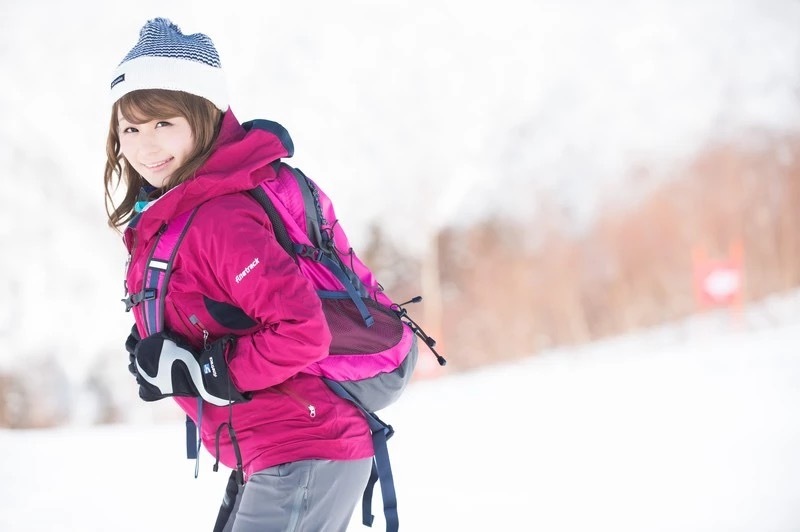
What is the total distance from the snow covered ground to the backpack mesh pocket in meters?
1.13

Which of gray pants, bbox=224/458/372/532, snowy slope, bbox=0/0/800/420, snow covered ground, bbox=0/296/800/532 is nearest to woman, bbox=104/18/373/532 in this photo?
gray pants, bbox=224/458/372/532

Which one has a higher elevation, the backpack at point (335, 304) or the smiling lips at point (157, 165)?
the smiling lips at point (157, 165)

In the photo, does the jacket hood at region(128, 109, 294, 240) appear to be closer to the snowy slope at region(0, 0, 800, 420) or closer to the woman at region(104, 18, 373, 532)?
the woman at region(104, 18, 373, 532)

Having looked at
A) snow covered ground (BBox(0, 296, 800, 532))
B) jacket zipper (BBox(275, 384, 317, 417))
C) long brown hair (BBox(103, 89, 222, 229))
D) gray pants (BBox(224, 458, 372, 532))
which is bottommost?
snow covered ground (BBox(0, 296, 800, 532))

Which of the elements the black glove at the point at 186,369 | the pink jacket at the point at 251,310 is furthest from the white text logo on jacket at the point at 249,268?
the black glove at the point at 186,369

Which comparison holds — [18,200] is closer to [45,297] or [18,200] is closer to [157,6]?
[45,297]

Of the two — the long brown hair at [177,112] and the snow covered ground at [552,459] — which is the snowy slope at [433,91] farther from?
the long brown hair at [177,112]

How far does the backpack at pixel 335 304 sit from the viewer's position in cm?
127

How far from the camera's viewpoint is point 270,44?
5.29 metres

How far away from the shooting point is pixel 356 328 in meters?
1.32

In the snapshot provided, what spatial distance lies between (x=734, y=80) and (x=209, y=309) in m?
5.08

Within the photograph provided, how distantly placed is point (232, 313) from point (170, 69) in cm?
42

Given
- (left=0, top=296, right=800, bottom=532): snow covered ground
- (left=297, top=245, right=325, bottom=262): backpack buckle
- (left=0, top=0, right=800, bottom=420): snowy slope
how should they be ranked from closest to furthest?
(left=297, top=245, right=325, bottom=262): backpack buckle → (left=0, top=296, right=800, bottom=532): snow covered ground → (left=0, top=0, right=800, bottom=420): snowy slope

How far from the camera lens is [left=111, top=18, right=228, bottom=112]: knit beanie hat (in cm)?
135
